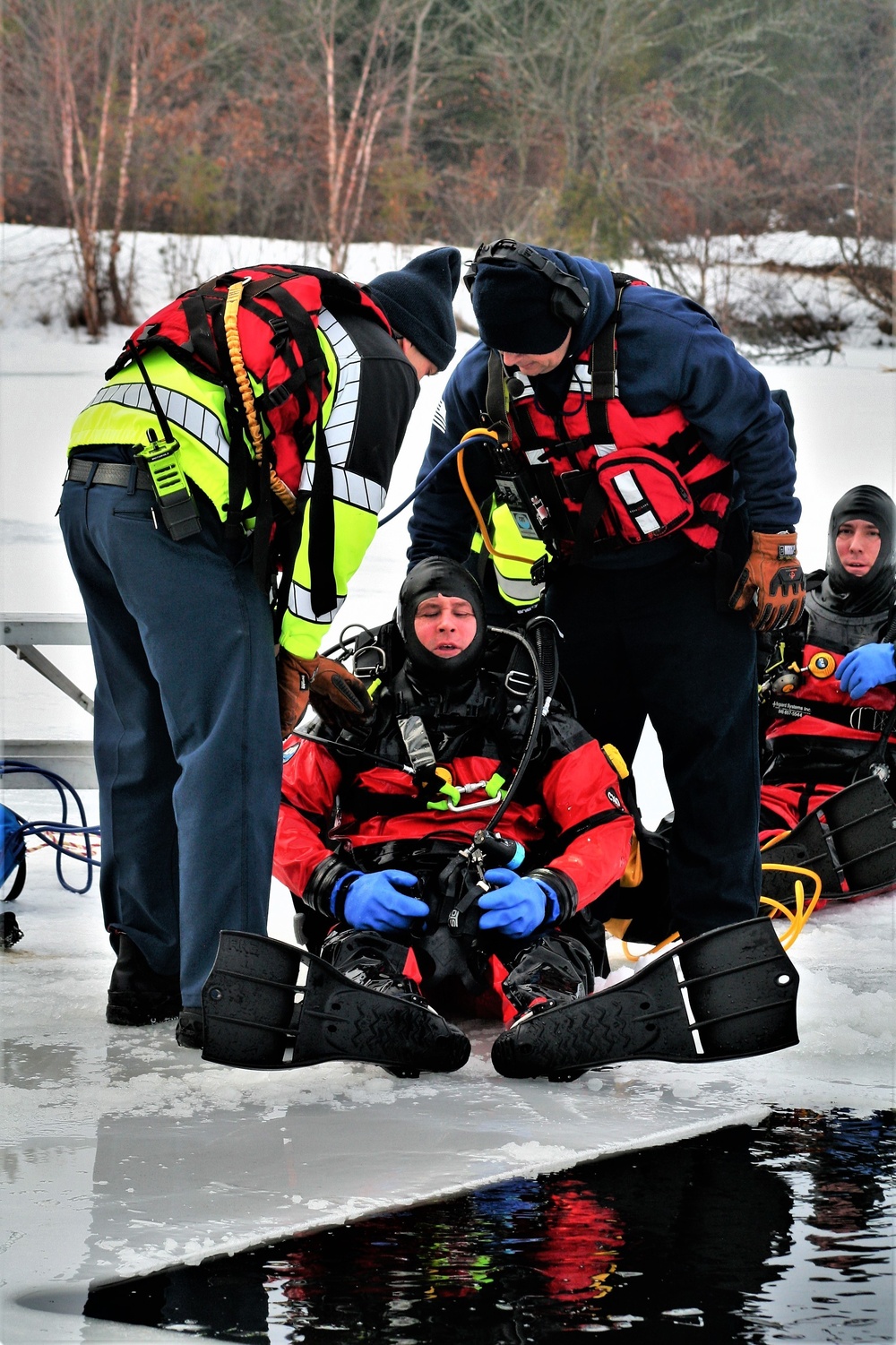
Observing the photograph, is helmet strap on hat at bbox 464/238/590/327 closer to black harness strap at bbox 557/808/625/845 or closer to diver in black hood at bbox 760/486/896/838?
black harness strap at bbox 557/808/625/845

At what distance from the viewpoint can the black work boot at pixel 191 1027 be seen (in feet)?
7.83

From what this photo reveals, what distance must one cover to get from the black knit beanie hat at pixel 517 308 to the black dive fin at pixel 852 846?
1.55 m

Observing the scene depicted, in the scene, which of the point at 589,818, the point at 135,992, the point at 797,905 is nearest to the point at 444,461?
the point at 589,818

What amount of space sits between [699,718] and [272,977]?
0.99 m

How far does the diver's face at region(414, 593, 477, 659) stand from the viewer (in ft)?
9.12

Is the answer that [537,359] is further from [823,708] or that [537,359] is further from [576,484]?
[823,708]

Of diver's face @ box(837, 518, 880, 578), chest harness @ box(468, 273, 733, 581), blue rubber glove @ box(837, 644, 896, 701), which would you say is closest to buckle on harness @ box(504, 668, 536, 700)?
chest harness @ box(468, 273, 733, 581)

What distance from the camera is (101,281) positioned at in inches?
486

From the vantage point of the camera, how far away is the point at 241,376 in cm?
230

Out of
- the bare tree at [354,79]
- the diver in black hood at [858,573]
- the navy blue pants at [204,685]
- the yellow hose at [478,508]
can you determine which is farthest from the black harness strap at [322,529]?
the bare tree at [354,79]

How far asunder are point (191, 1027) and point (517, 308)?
1316 mm

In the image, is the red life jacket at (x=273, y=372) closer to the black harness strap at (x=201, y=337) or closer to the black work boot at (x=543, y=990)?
the black harness strap at (x=201, y=337)

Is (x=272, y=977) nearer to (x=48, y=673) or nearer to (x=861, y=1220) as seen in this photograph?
(x=861, y=1220)

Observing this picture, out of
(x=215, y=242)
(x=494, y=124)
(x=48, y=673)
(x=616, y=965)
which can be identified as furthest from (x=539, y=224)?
(x=616, y=965)
